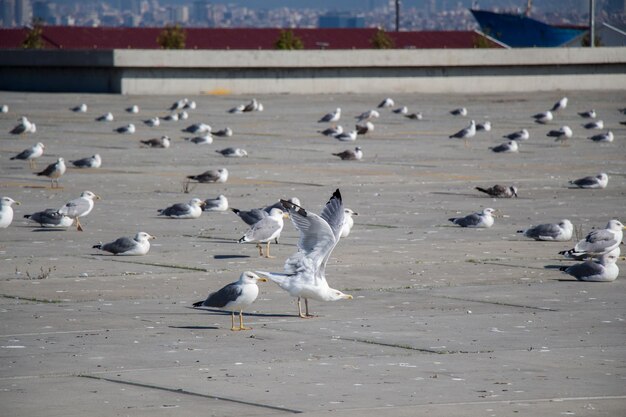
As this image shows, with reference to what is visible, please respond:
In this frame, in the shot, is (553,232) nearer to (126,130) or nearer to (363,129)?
(363,129)

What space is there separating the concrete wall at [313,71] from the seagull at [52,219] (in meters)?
38.6

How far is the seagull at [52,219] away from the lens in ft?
61.3

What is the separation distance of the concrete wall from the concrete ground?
30.4 m

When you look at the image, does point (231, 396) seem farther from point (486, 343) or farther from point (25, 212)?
point (25, 212)

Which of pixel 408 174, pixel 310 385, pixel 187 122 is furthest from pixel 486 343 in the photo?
pixel 187 122

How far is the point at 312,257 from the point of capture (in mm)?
12000

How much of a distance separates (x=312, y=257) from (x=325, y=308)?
1.17 metres

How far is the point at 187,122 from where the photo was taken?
43.4 m

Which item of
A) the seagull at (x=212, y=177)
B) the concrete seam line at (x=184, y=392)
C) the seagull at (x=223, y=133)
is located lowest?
the seagull at (x=223, y=133)

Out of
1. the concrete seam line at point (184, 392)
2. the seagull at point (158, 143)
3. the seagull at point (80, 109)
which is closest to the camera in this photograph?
the concrete seam line at point (184, 392)

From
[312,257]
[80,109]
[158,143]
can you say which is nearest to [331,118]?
[80,109]

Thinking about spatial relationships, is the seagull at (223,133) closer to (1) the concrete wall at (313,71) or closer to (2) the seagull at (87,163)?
(2) the seagull at (87,163)

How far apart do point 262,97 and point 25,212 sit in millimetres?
37392

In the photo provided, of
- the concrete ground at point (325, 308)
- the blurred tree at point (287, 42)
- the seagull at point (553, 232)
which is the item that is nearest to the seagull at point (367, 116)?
the concrete ground at point (325, 308)
